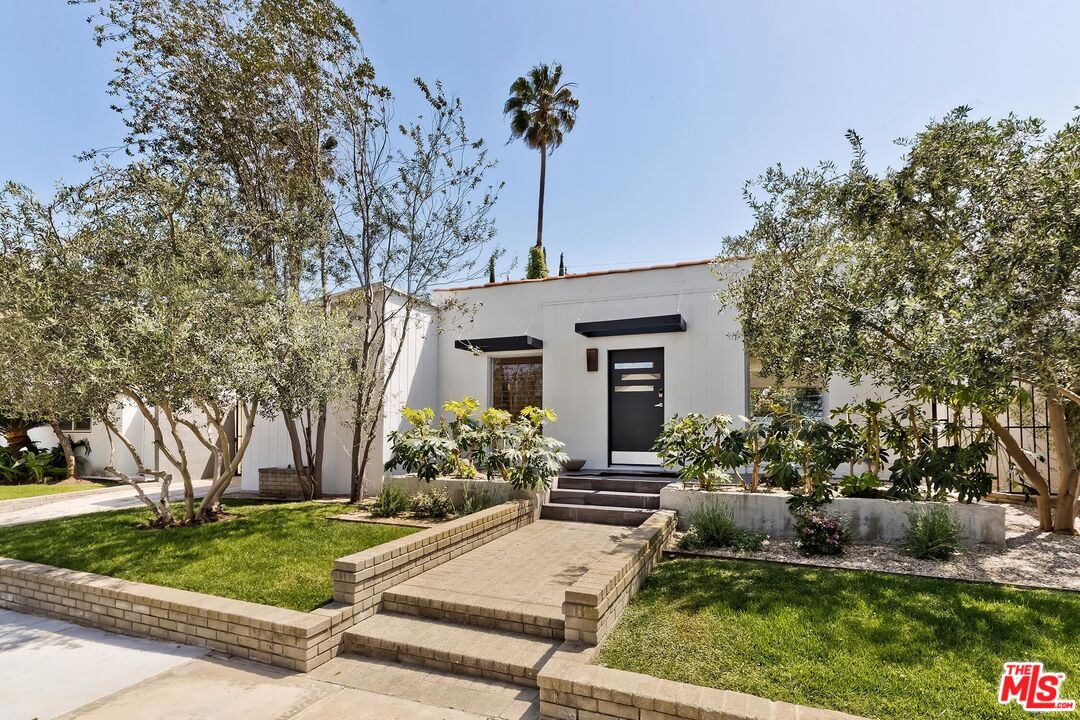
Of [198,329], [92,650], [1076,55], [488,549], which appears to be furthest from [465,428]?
[1076,55]

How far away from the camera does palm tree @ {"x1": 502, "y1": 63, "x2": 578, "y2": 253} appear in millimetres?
19000

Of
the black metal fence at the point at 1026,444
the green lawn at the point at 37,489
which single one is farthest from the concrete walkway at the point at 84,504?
the black metal fence at the point at 1026,444

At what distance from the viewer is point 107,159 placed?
24.6 ft

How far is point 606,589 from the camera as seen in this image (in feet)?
13.0

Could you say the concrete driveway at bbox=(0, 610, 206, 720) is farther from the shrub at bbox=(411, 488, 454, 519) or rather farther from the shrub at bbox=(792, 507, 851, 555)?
the shrub at bbox=(792, 507, 851, 555)

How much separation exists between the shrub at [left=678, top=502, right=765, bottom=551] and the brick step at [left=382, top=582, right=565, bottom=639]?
234cm

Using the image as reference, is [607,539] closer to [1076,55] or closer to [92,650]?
[92,650]

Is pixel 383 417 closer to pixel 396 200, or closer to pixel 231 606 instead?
pixel 396 200

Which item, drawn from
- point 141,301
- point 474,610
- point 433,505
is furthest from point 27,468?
point 474,610

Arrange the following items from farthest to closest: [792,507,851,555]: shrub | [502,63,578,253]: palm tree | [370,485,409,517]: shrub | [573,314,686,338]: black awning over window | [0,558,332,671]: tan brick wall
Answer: [502,63,578,253]: palm tree, [573,314,686,338]: black awning over window, [370,485,409,517]: shrub, [792,507,851,555]: shrub, [0,558,332,671]: tan brick wall

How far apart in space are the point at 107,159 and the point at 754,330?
8.64 m

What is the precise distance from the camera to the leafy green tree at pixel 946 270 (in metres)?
4.36

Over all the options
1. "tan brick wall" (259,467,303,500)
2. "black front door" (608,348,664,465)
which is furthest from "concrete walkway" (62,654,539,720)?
"black front door" (608,348,664,465)

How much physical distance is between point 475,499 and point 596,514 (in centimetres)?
157
